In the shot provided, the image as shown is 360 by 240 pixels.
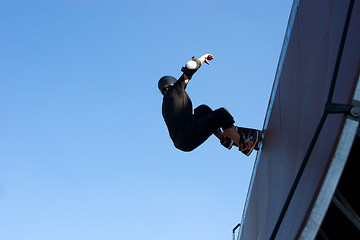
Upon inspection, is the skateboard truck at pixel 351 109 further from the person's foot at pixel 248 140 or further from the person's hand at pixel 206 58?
the person's hand at pixel 206 58

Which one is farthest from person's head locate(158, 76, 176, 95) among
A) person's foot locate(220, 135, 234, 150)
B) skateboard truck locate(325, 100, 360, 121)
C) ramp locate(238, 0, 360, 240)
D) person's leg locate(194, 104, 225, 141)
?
skateboard truck locate(325, 100, 360, 121)

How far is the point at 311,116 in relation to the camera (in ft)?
13.2

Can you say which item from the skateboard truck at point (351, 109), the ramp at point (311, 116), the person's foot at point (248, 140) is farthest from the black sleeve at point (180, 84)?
the skateboard truck at point (351, 109)

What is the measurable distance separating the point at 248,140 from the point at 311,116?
105 inches

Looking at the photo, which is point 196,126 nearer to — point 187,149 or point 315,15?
point 187,149

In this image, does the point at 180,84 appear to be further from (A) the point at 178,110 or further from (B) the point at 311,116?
(B) the point at 311,116

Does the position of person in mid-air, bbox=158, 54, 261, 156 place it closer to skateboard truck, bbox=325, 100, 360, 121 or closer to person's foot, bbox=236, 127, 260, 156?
person's foot, bbox=236, 127, 260, 156

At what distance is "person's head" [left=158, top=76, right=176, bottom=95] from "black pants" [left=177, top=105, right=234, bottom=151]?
0.66m

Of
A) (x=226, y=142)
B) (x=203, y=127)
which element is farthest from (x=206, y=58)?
(x=226, y=142)

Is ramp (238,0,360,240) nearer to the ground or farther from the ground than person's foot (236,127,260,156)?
nearer to the ground

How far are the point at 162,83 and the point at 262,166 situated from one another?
181 cm

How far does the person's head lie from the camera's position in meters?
7.00

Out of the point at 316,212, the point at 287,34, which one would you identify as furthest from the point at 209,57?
the point at 316,212

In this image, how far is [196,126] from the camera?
646 cm
